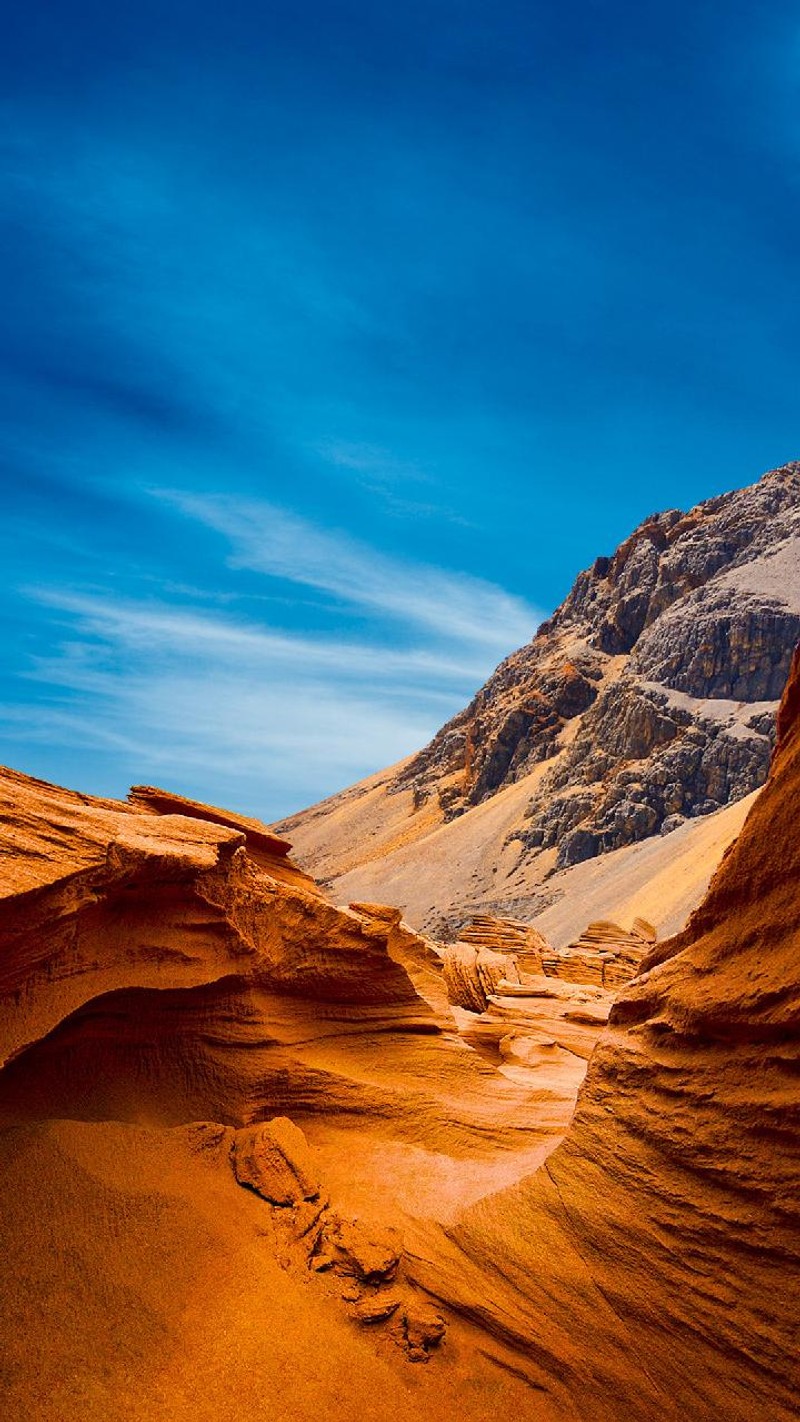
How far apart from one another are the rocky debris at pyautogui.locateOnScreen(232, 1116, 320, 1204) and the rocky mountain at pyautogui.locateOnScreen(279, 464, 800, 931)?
6330cm

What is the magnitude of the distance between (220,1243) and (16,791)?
3911 mm

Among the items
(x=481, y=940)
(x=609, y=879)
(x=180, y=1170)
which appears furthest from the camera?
(x=609, y=879)

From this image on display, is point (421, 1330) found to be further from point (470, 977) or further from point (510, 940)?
point (510, 940)

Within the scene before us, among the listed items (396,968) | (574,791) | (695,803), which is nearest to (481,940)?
(396,968)

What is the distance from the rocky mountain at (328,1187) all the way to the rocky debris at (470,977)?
8.98 metres

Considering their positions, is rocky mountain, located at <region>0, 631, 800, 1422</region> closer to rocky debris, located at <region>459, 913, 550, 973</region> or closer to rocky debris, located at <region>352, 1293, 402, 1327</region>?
rocky debris, located at <region>352, 1293, 402, 1327</region>

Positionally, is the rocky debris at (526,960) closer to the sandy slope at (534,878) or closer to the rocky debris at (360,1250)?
the rocky debris at (360,1250)

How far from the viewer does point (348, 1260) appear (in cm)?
644

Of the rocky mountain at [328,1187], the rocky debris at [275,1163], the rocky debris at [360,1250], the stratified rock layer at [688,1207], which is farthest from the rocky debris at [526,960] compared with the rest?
the stratified rock layer at [688,1207]

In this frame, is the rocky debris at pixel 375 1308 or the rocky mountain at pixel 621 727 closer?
the rocky debris at pixel 375 1308

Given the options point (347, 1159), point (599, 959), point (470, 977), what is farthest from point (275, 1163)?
point (599, 959)

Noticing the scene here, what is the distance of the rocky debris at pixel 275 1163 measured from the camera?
23.0 feet

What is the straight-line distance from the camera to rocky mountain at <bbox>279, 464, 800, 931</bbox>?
75688 mm

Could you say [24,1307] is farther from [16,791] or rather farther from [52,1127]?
[16,791]
